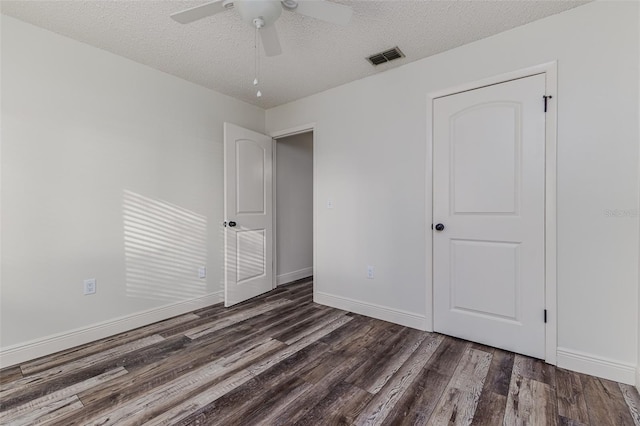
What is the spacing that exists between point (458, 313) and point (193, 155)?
2.96 metres

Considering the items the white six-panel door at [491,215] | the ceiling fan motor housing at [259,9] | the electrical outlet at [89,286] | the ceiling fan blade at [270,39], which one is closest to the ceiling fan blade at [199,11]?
the ceiling fan motor housing at [259,9]

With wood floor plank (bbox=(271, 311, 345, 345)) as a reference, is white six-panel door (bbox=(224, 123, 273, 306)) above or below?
above

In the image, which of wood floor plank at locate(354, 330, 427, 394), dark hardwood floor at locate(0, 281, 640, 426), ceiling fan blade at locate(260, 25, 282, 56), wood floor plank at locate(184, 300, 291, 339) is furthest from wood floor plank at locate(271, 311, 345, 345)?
ceiling fan blade at locate(260, 25, 282, 56)

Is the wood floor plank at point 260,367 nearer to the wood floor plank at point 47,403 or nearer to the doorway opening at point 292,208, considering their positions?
the wood floor plank at point 47,403

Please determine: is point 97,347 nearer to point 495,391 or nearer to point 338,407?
point 338,407

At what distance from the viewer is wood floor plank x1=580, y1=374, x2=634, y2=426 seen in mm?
1466

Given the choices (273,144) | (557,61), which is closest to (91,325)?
(273,144)

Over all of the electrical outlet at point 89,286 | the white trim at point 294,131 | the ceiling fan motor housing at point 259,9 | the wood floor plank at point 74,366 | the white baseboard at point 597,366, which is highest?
the ceiling fan motor housing at point 259,9

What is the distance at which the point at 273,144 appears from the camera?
3809 mm

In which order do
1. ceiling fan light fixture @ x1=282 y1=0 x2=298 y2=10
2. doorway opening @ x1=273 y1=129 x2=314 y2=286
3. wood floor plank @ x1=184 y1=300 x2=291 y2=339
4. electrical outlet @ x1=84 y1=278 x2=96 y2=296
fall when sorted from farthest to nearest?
doorway opening @ x1=273 y1=129 x2=314 y2=286 → wood floor plank @ x1=184 y1=300 x2=291 y2=339 → electrical outlet @ x1=84 y1=278 x2=96 y2=296 → ceiling fan light fixture @ x1=282 y1=0 x2=298 y2=10

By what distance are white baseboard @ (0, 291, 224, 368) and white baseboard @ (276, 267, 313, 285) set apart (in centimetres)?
111

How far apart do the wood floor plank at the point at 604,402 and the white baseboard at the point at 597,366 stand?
0.15ft

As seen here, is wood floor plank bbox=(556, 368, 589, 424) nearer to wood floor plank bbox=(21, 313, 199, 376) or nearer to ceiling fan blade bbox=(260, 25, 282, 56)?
ceiling fan blade bbox=(260, 25, 282, 56)

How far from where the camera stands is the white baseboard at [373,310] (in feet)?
8.47
